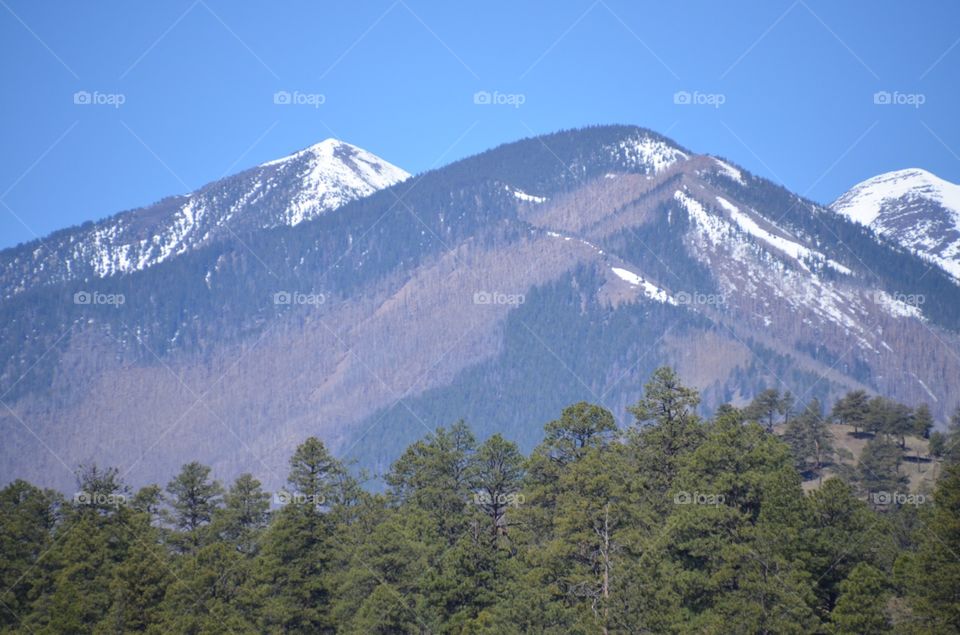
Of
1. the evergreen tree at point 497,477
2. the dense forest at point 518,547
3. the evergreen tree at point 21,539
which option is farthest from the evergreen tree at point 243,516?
the evergreen tree at point 497,477

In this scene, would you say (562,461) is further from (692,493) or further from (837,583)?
(837,583)

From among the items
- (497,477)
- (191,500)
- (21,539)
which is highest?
(191,500)

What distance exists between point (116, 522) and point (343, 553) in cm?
1733

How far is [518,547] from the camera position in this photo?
71.0m

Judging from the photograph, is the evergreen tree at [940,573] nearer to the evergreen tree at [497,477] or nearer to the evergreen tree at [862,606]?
the evergreen tree at [862,606]

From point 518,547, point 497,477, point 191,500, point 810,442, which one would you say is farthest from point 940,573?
point 810,442

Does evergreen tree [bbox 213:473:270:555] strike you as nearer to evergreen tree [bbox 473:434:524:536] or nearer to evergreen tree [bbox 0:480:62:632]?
evergreen tree [bbox 0:480:62:632]

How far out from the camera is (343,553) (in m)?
73.4

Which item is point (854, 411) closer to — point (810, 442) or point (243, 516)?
point (810, 442)

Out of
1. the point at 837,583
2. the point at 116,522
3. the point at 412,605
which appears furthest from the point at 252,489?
the point at 837,583

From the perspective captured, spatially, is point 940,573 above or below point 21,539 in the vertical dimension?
below

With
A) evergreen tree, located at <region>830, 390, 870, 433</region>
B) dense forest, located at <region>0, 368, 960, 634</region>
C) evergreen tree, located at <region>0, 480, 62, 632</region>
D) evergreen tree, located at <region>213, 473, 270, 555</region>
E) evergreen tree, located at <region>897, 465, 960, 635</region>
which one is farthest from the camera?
evergreen tree, located at <region>830, 390, 870, 433</region>

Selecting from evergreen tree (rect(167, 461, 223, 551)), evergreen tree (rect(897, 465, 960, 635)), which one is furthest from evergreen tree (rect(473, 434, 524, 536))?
evergreen tree (rect(897, 465, 960, 635))

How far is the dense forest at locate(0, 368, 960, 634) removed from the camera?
60.4 metres
